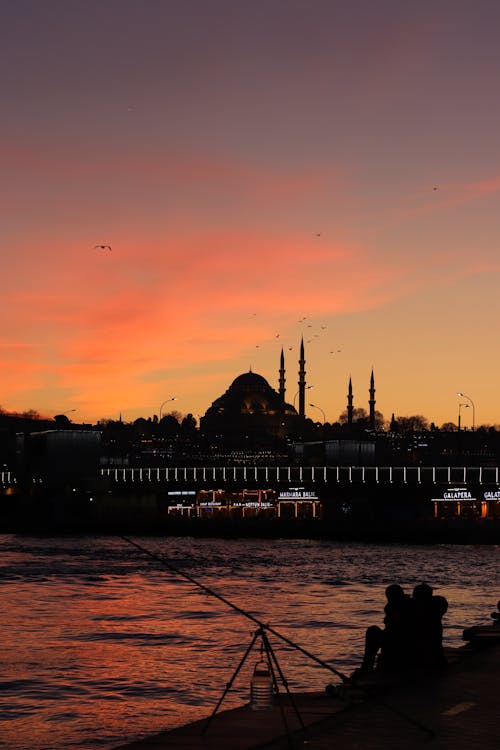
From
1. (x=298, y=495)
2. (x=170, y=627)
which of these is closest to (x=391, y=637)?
(x=170, y=627)

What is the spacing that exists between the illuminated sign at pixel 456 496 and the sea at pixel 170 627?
162 feet

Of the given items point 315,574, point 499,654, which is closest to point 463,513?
point 315,574

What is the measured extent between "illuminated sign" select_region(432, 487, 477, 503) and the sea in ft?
162

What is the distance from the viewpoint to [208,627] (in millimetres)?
43500

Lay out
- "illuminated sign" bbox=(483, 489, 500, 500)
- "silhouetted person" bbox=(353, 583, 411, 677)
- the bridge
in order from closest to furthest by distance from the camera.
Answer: "silhouetted person" bbox=(353, 583, 411, 677) → "illuminated sign" bbox=(483, 489, 500, 500) → the bridge

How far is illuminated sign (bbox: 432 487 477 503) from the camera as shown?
485 ft

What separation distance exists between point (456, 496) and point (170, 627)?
108386 mm

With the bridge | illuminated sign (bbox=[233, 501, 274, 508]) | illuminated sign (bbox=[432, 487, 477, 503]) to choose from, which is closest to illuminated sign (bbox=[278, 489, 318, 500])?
the bridge

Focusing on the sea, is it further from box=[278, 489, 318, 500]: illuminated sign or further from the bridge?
box=[278, 489, 318, 500]: illuminated sign

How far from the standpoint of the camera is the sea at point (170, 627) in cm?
2588

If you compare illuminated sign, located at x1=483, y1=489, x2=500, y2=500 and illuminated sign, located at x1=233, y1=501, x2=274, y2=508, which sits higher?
illuminated sign, located at x1=483, y1=489, x2=500, y2=500

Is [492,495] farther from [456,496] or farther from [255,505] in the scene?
[255,505]

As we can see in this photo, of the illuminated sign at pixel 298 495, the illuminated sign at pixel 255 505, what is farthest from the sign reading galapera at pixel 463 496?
the illuminated sign at pixel 255 505

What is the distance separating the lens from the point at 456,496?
486ft
